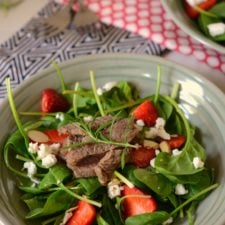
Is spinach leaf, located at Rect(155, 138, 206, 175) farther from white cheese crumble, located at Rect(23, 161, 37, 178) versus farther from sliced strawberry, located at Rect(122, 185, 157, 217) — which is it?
white cheese crumble, located at Rect(23, 161, 37, 178)

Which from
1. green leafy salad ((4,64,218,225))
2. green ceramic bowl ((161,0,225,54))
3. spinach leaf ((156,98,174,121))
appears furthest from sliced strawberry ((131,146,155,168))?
green ceramic bowl ((161,0,225,54))

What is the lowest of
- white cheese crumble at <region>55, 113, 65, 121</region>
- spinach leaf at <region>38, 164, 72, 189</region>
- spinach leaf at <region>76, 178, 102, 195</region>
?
spinach leaf at <region>76, 178, 102, 195</region>

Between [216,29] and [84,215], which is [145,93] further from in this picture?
[84,215]

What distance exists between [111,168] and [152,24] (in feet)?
1.54

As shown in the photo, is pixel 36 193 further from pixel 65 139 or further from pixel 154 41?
pixel 154 41

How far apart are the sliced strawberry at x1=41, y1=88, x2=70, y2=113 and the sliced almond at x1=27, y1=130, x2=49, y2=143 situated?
66 mm

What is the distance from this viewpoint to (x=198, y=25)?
107 centimetres

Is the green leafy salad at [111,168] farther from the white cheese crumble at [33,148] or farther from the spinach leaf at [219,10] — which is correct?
the spinach leaf at [219,10]

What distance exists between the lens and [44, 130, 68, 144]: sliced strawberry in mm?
862

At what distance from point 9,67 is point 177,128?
0.41m

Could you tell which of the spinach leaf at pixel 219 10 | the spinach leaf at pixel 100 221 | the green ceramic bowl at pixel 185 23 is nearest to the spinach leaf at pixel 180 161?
the spinach leaf at pixel 100 221

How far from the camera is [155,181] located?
0.77m

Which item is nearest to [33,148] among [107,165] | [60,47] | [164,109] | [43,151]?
[43,151]

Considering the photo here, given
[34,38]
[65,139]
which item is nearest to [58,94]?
[65,139]
